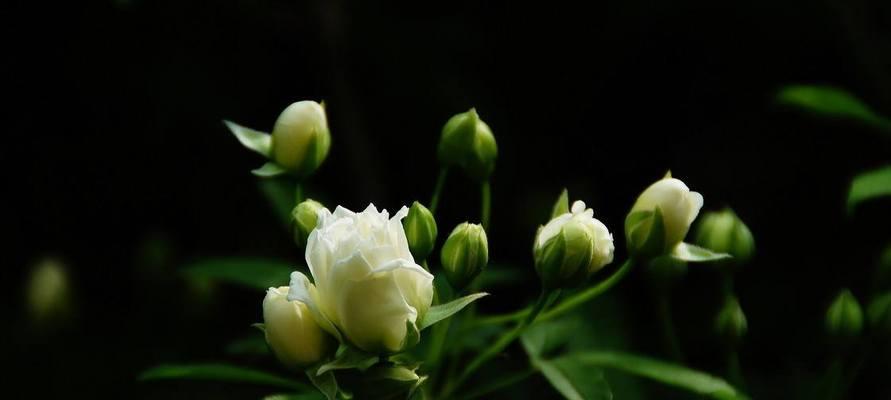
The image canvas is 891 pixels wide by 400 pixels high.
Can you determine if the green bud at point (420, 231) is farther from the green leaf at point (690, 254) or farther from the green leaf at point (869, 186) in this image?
the green leaf at point (869, 186)

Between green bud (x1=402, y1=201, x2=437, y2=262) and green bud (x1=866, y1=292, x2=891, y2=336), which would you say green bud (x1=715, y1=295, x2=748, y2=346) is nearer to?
green bud (x1=866, y1=292, x2=891, y2=336)

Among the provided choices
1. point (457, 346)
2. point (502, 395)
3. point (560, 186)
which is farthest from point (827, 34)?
point (457, 346)

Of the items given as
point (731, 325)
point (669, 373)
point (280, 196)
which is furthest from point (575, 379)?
point (280, 196)

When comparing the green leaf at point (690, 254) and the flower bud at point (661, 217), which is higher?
the flower bud at point (661, 217)

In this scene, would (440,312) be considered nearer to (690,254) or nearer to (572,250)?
(572,250)

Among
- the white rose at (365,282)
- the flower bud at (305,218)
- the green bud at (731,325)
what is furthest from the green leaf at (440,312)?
the green bud at (731,325)

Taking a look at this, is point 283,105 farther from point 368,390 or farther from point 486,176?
point 368,390

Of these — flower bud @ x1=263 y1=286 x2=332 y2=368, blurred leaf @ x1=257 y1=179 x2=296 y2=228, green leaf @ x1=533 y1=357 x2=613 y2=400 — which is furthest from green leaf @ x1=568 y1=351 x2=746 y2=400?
blurred leaf @ x1=257 y1=179 x2=296 y2=228
